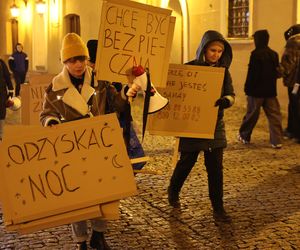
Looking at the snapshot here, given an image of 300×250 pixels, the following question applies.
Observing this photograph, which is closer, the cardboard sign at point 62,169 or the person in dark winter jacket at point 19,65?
the cardboard sign at point 62,169

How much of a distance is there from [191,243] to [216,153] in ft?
2.96

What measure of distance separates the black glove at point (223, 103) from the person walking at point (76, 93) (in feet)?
4.10

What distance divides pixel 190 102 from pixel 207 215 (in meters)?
1.07

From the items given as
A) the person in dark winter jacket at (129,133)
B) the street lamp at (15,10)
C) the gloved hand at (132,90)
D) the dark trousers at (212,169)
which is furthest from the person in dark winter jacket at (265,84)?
the street lamp at (15,10)

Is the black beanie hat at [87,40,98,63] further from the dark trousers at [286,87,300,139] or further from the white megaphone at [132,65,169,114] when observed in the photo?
the dark trousers at [286,87,300,139]

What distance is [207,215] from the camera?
5641 mm

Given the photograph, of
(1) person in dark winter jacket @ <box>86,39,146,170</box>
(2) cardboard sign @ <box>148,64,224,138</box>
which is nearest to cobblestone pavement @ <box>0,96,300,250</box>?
(1) person in dark winter jacket @ <box>86,39,146,170</box>

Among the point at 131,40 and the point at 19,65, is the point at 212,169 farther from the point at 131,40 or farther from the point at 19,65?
the point at 19,65

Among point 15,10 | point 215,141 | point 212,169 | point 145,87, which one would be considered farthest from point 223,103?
point 15,10

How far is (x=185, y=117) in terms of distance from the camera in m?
5.59

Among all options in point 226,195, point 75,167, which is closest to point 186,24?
point 226,195

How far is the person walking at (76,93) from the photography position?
422cm

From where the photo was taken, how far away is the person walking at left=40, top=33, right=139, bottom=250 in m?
4.22

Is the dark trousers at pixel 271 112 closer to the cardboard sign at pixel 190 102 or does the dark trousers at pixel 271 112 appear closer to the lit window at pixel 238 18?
the cardboard sign at pixel 190 102
